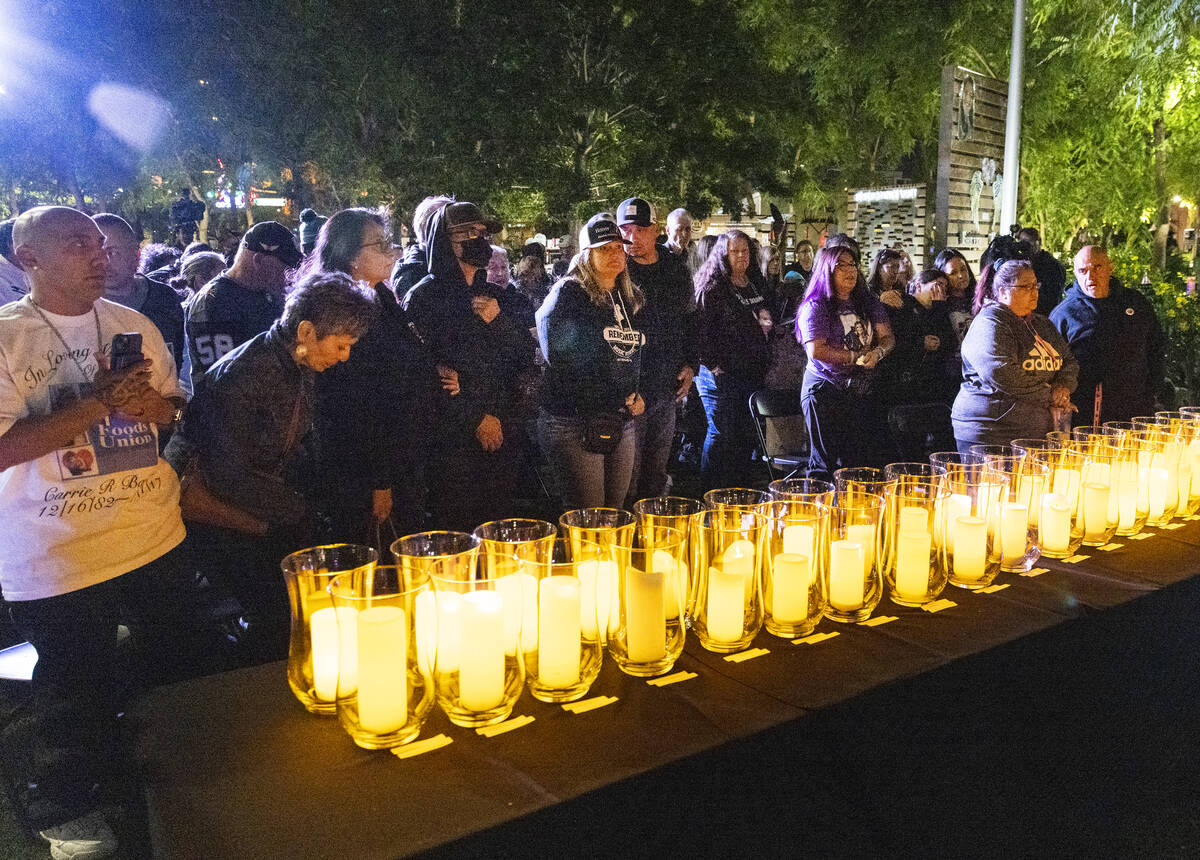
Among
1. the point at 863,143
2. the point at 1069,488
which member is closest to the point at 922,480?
the point at 1069,488

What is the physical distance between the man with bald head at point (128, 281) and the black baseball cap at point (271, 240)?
0.62 m

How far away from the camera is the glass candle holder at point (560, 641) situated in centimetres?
146

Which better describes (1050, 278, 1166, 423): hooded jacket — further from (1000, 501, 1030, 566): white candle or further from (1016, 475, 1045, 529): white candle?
(1000, 501, 1030, 566): white candle

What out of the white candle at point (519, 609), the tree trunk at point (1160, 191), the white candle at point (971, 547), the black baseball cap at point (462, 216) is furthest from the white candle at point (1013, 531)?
the tree trunk at point (1160, 191)

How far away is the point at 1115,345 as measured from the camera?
4.97m

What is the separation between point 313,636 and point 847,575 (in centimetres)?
101

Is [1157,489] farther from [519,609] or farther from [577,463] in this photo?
[577,463]

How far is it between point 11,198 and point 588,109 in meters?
9.74

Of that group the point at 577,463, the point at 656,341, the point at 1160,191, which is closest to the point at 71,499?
the point at 577,463

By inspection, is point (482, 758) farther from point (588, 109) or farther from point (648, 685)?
point (588, 109)

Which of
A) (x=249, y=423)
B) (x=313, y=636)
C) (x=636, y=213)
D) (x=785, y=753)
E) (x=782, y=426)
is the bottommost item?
(x=785, y=753)

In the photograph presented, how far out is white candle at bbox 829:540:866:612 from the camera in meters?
1.77

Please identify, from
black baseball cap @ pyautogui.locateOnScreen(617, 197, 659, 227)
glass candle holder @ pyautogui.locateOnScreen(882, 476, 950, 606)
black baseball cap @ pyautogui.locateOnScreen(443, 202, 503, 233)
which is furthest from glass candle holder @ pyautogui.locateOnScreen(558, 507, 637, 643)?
black baseball cap @ pyautogui.locateOnScreen(617, 197, 659, 227)

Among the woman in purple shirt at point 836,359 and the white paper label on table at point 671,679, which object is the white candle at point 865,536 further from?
the woman in purple shirt at point 836,359
